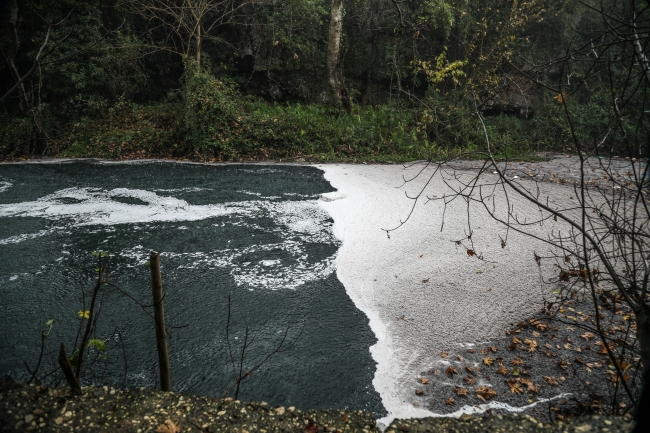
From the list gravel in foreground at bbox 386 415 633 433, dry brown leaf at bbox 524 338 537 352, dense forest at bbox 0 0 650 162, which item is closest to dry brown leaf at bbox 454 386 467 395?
dry brown leaf at bbox 524 338 537 352

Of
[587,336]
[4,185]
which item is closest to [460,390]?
[587,336]

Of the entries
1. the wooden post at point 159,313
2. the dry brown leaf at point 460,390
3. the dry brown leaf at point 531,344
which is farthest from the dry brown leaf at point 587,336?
the wooden post at point 159,313

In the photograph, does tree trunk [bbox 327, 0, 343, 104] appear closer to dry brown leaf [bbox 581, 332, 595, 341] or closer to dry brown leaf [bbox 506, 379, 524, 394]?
dry brown leaf [bbox 581, 332, 595, 341]

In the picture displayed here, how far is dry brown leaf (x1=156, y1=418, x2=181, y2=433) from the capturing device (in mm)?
2473

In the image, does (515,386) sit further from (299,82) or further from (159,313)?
(299,82)

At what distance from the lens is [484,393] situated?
3908 mm

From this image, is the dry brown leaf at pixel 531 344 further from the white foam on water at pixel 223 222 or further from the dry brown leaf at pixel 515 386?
the white foam on water at pixel 223 222

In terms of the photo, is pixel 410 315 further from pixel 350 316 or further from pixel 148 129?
pixel 148 129

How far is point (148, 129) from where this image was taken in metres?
15.3

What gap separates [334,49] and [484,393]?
1443cm

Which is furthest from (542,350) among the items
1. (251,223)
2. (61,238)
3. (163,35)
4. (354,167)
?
(163,35)

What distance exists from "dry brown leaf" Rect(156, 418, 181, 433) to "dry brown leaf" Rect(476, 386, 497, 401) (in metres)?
2.54

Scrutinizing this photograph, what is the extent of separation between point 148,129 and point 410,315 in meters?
12.8

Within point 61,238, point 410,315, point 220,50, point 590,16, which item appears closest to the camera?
point 410,315
